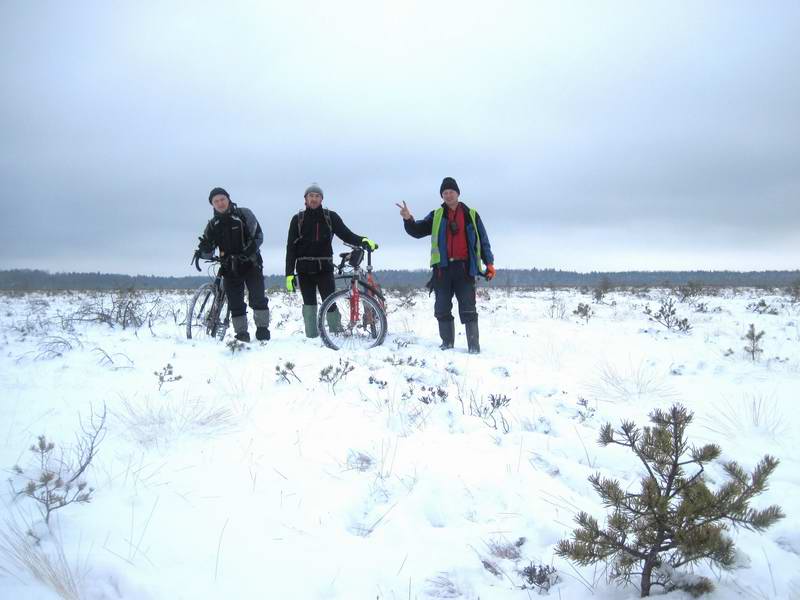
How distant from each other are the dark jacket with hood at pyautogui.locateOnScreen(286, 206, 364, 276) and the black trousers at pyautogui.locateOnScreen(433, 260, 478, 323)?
1393mm

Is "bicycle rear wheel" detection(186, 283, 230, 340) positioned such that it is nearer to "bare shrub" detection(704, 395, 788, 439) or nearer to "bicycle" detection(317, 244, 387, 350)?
"bicycle" detection(317, 244, 387, 350)

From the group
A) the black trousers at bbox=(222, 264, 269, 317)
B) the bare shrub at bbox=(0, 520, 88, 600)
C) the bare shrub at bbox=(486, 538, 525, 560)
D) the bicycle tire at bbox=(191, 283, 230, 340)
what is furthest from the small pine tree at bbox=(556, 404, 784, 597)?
the bicycle tire at bbox=(191, 283, 230, 340)

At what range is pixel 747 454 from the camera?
3.20 m

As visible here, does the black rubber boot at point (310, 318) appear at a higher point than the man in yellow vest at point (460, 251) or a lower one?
lower

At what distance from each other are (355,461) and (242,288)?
4.33m

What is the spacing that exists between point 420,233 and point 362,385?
9.19ft

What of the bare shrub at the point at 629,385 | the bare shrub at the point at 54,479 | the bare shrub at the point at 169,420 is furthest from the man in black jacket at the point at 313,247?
the bare shrub at the point at 54,479

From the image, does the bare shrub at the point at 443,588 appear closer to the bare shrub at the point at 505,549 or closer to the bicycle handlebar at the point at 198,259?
the bare shrub at the point at 505,549

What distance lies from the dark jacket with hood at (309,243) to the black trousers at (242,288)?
49cm

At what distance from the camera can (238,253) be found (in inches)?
249

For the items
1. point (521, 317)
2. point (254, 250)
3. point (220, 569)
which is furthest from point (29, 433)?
point (521, 317)

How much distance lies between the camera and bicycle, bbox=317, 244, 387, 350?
238 inches

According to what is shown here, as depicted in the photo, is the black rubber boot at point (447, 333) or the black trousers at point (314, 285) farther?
the black trousers at point (314, 285)

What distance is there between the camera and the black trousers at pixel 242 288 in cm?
641
